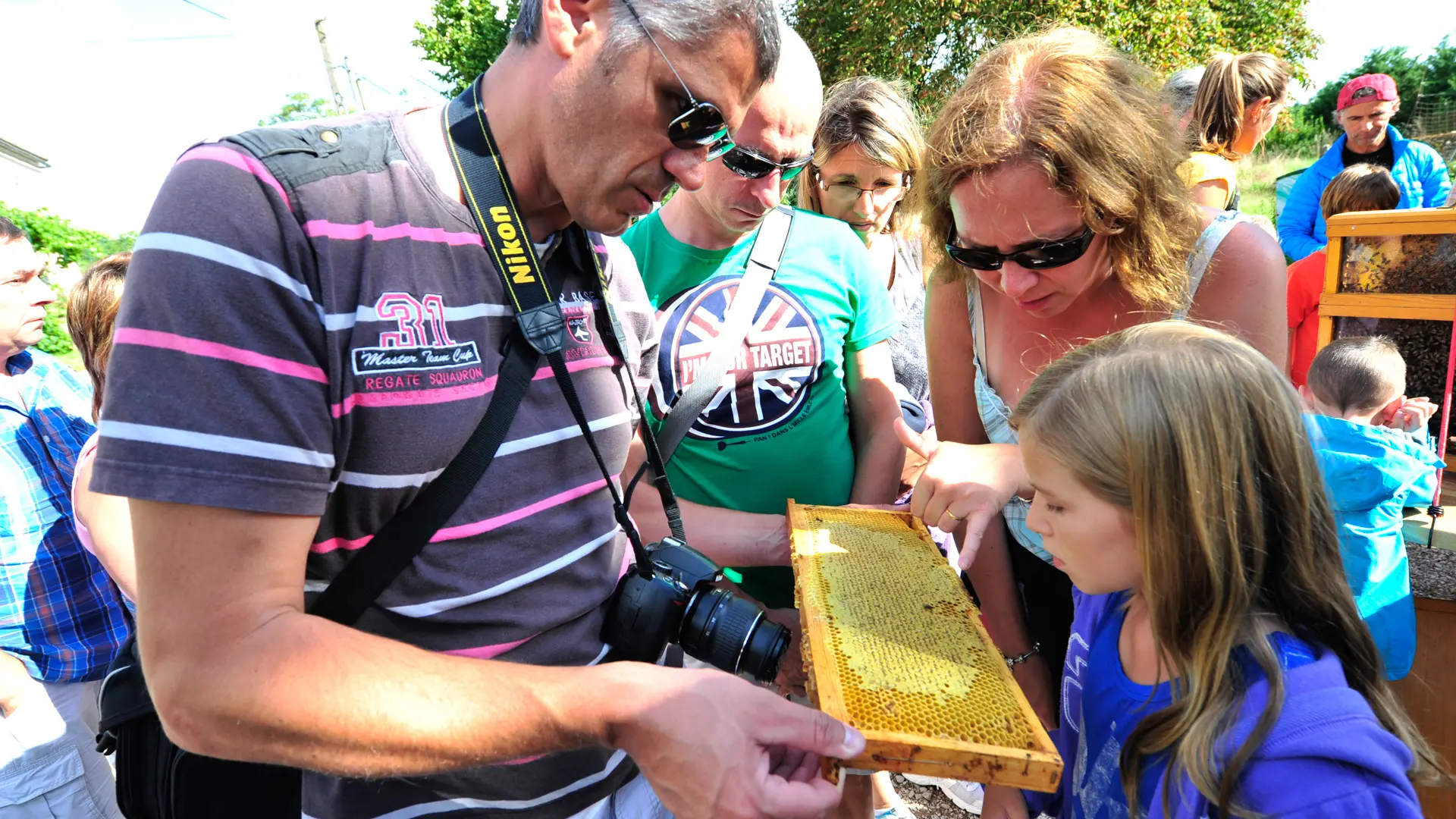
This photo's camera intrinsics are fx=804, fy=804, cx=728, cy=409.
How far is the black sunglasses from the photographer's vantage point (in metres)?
2.07

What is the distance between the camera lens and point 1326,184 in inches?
258

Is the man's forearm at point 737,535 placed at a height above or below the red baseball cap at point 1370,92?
below

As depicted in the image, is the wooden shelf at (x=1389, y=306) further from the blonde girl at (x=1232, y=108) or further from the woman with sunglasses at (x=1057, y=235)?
the woman with sunglasses at (x=1057, y=235)

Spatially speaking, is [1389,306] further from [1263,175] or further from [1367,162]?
[1263,175]

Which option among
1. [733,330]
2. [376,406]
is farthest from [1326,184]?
[376,406]

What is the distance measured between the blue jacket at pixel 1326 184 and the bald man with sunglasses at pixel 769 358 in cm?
533

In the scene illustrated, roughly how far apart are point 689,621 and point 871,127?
273 cm

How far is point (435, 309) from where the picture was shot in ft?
4.36

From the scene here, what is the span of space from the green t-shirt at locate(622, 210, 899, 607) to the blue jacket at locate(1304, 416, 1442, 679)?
1.76 metres

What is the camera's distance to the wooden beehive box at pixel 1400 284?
14.4ft

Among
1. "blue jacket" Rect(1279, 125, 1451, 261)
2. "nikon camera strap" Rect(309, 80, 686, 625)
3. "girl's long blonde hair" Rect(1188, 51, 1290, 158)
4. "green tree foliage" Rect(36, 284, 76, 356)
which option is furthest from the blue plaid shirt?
"green tree foliage" Rect(36, 284, 76, 356)

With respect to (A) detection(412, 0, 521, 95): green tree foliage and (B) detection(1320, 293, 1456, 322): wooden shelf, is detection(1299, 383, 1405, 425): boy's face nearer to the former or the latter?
(B) detection(1320, 293, 1456, 322): wooden shelf

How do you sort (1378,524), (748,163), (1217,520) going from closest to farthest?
(1217,520)
(748,163)
(1378,524)

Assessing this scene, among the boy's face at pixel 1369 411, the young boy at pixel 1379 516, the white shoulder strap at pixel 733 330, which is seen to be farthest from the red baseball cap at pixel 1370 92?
the white shoulder strap at pixel 733 330
